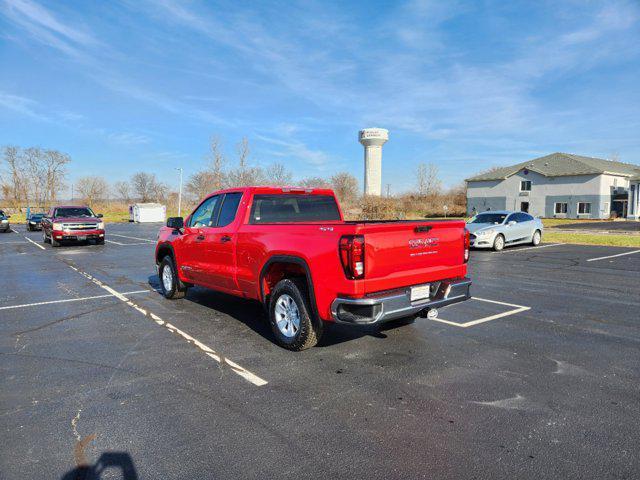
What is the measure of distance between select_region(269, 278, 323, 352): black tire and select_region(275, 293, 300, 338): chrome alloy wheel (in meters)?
0.03

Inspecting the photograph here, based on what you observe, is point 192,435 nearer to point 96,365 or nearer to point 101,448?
point 101,448

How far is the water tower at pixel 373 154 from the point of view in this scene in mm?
103562

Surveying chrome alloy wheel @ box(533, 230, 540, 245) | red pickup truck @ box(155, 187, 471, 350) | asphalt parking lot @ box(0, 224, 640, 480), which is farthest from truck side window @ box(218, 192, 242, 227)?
chrome alloy wheel @ box(533, 230, 540, 245)

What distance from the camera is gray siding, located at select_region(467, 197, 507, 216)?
174 ft

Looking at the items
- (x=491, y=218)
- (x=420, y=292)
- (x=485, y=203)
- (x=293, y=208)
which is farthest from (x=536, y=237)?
(x=485, y=203)

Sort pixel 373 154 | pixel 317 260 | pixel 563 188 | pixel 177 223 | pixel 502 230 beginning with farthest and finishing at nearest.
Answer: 1. pixel 373 154
2. pixel 563 188
3. pixel 502 230
4. pixel 177 223
5. pixel 317 260

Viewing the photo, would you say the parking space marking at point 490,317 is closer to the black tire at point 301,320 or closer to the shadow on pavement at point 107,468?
the black tire at point 301,320

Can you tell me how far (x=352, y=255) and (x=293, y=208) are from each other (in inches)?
87.8

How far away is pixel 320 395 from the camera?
3750mm

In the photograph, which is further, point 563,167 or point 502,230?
point 563,167

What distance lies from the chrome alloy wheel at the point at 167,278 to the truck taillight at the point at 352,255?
4.52m

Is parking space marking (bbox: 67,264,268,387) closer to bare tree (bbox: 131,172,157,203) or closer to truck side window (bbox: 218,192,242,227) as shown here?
truck side window (bbox: 218,192,242,227)

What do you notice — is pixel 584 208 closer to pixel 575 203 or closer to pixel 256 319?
pixel 575 203

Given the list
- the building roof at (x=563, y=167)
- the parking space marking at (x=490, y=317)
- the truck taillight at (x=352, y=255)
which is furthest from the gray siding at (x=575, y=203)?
the truck taillight at (x=352, y=255)
